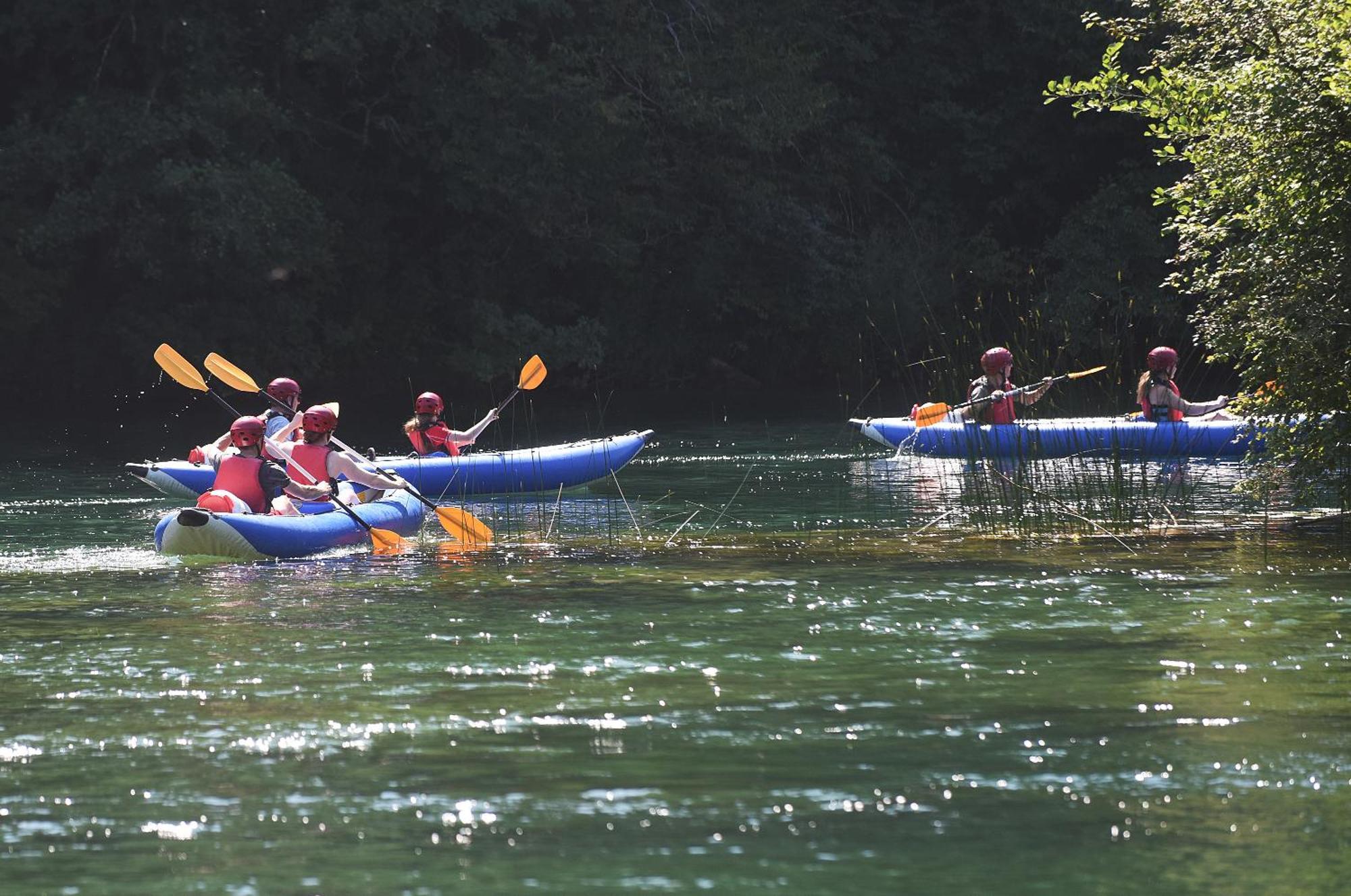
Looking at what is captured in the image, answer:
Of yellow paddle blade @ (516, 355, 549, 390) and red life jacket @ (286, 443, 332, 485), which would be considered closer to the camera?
red life jacket @ (286, 443, 332, 485)

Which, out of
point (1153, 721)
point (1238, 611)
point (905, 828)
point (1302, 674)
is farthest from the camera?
point (1238, 611)

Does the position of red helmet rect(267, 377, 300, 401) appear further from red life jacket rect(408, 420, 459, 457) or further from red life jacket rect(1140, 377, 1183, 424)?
red life jacket rect(1140, 377, 1183, 424)

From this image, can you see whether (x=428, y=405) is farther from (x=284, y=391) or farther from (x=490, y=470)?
(x=284, y=391)

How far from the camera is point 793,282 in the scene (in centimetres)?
2692

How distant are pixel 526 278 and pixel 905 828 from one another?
2245cm

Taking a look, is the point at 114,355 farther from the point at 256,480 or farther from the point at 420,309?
the point at 256,480

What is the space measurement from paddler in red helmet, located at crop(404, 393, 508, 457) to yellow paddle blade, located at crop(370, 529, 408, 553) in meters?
3.13

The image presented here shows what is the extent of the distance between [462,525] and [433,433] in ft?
11.2

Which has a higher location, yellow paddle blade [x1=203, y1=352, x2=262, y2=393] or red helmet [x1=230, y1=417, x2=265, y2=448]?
yellow paddle blade [x1=203, y1=352, x2=262, y2=393]

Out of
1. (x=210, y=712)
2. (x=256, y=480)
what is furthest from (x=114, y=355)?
(x=210, y=712)

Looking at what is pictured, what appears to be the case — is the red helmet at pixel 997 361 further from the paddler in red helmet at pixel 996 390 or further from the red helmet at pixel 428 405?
the red helmet at pixel 428 405

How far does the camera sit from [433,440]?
44.5ft

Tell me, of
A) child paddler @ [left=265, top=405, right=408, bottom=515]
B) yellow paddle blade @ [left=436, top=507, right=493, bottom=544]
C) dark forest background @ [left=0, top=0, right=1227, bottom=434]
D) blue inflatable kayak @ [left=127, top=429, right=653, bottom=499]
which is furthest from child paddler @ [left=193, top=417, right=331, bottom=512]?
dark forest background @ [left=0, top=0, right=1227, bottom=434]

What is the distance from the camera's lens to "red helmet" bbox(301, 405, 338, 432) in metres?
10.7
